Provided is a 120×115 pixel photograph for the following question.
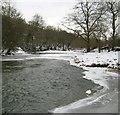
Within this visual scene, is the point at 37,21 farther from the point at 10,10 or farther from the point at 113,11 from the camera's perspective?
the point at 113,11

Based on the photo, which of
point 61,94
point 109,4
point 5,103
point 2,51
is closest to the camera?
point 5,103

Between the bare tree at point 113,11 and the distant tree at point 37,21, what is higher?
the distant tree at point 37,21

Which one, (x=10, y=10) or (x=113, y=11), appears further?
(x=10, y=10)

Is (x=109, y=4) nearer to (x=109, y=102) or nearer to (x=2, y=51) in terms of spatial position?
(x=2, y=51)

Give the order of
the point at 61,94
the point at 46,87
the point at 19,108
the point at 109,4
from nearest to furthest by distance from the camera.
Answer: the point at 19,108, the point at 61,94, the point at 46,87, the point at 109,4

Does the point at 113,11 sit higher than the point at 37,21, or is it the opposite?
the point at 37,21

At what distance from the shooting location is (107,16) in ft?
178

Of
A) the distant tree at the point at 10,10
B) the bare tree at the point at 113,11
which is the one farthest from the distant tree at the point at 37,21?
the bare tree at the point at 113,11

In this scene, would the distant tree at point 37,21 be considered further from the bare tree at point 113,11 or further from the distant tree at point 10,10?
the bare tree at point 113,11

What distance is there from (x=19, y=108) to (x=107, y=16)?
46.3m

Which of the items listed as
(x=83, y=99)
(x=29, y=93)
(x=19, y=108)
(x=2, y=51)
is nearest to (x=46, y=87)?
(x=29, y=93)

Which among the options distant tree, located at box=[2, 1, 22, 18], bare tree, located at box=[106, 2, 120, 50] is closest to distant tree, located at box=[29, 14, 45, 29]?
distant tree, located at box=[2, 1, 22, 18]

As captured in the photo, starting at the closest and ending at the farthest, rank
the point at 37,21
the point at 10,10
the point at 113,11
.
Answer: the point at 113,11
the point at 10,10
the point at 37,21

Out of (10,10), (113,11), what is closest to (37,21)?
(10,10)
